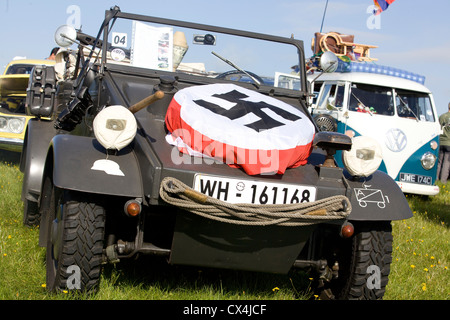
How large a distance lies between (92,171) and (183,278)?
52.4 inches

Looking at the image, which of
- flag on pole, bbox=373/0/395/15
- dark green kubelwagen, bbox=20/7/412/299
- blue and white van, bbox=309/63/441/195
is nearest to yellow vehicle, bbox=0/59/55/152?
blue and white van, bbox=309/63/441/195

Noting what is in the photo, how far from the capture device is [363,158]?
3.69m

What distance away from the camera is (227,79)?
5.00 meters

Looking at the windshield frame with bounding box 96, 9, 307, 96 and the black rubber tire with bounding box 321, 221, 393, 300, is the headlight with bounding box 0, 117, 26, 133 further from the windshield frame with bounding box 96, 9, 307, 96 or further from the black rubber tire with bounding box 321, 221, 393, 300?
the black rubber tire with bounding box 321, 221, 393, 300

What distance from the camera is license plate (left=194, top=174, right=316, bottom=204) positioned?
128 inches

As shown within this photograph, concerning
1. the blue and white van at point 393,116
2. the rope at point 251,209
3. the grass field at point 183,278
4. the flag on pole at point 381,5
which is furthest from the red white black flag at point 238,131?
the blue and white van at point 393,116

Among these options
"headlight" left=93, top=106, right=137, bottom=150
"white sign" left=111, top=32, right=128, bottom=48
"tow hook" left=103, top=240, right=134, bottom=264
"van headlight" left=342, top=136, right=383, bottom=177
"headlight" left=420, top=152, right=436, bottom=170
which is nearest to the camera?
"headlight" left=93, top=106, right=137, bottom=150

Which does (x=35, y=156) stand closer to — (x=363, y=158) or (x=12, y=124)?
(x=363, y=158)

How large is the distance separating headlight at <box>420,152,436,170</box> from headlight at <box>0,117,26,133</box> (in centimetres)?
658

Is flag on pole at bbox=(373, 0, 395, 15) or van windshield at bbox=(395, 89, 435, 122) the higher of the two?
flag on pole at bbox=(373, 0, 395, 15)

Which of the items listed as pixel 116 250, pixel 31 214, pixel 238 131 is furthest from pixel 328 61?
pixel 31 214

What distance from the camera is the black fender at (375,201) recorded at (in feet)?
11.7

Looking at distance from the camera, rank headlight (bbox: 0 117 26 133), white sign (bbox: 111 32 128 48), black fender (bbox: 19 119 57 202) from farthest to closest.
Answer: headlight (bbox: 0 117 26 133) < black fender (bbox: 19 119 57 202) < white sign (bbox: 111 32 128 48)
